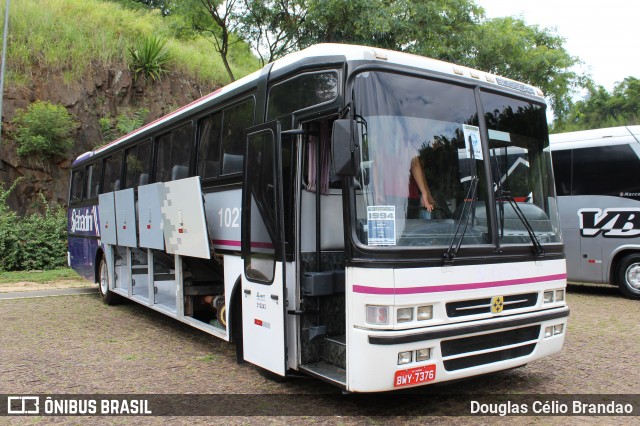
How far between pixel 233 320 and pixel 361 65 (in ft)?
10.2

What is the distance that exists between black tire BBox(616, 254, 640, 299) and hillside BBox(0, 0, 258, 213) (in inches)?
530

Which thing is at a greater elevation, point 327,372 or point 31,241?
point 31,241

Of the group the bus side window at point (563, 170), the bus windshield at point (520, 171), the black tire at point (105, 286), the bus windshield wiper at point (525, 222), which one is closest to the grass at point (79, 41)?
the black tire at point (105, 286)

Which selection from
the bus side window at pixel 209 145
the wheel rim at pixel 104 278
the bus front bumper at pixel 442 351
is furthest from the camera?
the wheel rim at pixel 104 278

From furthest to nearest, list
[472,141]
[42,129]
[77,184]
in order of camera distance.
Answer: [42,129] → [77,184] → [472,141]

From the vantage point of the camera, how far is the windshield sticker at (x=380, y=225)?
4.26 metres

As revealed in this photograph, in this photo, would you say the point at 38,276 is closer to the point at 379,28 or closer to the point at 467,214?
the point at 379,28

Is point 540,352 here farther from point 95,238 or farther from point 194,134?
point 95,238

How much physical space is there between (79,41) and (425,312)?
72.1ft

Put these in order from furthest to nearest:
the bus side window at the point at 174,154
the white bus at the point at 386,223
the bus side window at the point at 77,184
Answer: the bus side window at the point at 77,184, the bus side window at the point at 174,154, the white bus at the point at 386,223

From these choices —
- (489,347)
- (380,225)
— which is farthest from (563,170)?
(380,225)

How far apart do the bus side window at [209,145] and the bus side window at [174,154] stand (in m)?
0.32

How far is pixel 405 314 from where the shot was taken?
4230mm

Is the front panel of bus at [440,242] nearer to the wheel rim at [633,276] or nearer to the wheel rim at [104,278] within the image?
the wheel rim at [633,276]
